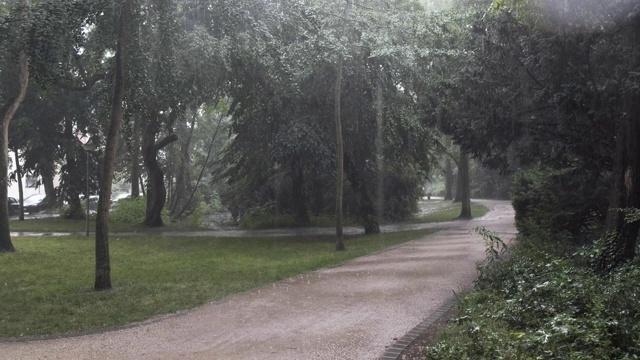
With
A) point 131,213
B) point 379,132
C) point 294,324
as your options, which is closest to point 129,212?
point 131,213

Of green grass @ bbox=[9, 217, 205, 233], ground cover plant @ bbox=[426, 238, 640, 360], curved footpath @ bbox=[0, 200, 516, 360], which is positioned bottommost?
curved footpath @ bbox=[0, 200, 516, 360]

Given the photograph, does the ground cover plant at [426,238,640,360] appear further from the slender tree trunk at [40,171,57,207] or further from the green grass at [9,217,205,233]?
the slender tree trunk at [40,171,57,207]

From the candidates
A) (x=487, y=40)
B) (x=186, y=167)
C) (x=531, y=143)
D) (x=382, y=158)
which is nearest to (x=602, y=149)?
(x=531, y=143)

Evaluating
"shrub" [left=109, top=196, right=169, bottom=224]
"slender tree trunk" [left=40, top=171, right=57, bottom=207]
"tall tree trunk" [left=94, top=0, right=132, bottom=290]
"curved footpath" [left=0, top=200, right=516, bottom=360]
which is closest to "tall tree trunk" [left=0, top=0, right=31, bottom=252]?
"tall tree trunk" [left=94, top=0, right=132, bottom=290]

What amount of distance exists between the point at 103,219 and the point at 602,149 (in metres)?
9.61

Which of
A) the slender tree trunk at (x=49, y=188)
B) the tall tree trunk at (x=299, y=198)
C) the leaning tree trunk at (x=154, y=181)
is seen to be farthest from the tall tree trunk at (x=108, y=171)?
the slender tree trunk at (x=49, y=188)

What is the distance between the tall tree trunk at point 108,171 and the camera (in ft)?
36.1

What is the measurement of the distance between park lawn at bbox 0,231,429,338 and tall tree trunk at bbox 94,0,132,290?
0.38m

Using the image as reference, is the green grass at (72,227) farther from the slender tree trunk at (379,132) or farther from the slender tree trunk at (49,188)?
the slender tree trunk at (379,132)

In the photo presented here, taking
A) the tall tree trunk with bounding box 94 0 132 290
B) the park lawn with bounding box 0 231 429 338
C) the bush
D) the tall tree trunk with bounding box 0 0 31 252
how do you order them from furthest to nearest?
1. the tall tree trunk with bounding box 0 0 31 252
2. the bush
3. the tall tree trunk with bounding box 94 0 132 290
4. the park lawn with bounding box 0 231 429 338

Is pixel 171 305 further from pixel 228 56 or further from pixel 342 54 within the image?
pixel 342 54

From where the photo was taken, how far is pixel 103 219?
11.2 metres

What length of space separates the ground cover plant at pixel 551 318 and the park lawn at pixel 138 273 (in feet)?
16.0

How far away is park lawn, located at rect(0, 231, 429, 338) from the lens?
30.0ft
